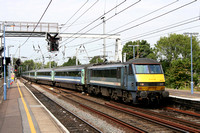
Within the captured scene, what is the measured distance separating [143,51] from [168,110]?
6056 cm

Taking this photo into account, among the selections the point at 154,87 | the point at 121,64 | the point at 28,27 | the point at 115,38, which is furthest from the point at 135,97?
the point at 28,27

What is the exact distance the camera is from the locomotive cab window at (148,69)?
1556 centimetres

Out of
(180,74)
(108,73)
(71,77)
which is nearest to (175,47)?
(180,74)

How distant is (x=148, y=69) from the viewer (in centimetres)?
1582

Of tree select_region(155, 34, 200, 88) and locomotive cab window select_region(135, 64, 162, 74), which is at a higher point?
→ tree select_region(155, 34, 200, 88)

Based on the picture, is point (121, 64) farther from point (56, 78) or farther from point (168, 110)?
point (56, 78)

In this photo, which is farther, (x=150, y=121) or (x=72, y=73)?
(x=72, y=73)

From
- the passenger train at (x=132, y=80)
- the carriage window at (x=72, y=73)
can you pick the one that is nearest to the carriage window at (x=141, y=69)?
the passenger train at (x=132, y=80)

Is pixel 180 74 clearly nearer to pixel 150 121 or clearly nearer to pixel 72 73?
pixel 72 73

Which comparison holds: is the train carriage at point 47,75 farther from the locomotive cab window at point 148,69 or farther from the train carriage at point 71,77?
the locomotive cab window at point 148,69

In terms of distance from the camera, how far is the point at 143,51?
7438 centimetres

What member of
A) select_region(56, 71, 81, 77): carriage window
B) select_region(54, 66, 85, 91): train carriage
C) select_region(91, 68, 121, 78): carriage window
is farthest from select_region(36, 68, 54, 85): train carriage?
select_region(91, 68, 121, 78): carriage window

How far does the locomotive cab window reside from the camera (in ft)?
51.1

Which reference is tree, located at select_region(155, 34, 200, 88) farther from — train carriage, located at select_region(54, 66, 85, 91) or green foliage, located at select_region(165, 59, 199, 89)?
train carriage, located at select_region(54, 66, 85, 91)
